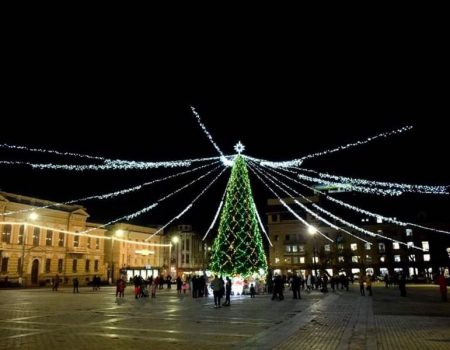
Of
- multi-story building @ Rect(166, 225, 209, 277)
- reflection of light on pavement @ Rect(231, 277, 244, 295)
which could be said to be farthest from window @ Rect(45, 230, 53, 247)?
multi-story building @ Rect(166, 225, 209, 277)

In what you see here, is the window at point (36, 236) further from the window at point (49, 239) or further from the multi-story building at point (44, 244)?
the window at point (49, 239)

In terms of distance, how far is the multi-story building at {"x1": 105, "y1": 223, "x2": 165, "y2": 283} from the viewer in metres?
69.6

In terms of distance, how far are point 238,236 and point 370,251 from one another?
190ft

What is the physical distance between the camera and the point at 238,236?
32.9 m

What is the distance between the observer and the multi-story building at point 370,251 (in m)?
81.5

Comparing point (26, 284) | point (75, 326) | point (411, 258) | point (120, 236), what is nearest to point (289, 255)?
point (411, 258)

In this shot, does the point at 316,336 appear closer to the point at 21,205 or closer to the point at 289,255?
the point at 21,205

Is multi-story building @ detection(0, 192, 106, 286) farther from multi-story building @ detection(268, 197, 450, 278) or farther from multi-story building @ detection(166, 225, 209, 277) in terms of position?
multi-story building @ detection(268, 197, 450, 278)

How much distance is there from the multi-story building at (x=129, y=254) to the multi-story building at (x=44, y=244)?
11.3 ft

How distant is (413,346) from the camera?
10.4m

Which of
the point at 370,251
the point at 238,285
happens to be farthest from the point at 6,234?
the point at 370,251

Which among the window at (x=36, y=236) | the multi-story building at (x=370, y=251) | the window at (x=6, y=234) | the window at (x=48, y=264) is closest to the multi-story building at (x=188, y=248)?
the multi-story building at (x=370, y=251)

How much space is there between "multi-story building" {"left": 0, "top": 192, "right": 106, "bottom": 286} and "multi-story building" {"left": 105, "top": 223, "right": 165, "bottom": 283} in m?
3.43

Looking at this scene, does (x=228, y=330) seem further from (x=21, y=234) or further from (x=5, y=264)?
(x=21, y=234)
